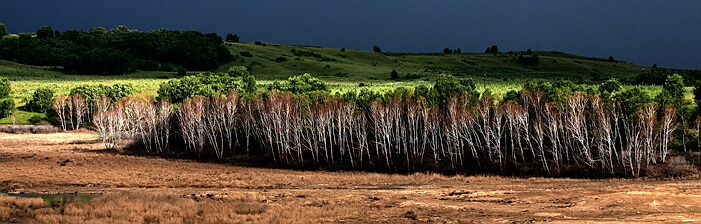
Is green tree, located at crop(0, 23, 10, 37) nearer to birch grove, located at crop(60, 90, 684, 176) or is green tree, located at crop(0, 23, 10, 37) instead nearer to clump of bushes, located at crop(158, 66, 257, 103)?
clump of bushes, located at crop(158, 66, 257, 103)

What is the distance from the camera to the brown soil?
113 ft

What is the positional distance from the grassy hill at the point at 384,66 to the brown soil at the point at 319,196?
79.2 m

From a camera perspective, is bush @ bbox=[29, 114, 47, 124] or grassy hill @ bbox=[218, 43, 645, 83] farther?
grassy hill @ bbox=[218, 43, 645, 83]

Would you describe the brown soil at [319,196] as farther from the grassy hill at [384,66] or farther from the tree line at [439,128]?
the grassy hill at [384,66]

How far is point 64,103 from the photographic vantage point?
306 ft

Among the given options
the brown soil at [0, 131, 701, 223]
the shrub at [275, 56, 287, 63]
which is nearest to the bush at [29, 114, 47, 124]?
the brown soil at [0, 131, 701, 223]

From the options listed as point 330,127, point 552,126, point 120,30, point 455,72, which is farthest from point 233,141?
point 120,30

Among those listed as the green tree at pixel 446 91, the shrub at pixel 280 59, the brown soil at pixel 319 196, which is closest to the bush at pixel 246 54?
the shrub at pixel 280 59

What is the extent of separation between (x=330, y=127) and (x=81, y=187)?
26.3m

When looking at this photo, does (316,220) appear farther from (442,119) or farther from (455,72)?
(455,72)

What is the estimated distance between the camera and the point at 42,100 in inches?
3826

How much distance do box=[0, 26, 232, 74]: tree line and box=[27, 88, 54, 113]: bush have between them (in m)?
50.6

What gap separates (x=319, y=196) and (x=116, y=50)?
425ft

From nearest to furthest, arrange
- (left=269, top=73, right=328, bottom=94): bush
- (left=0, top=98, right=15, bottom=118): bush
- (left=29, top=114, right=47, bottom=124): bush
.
A: (left=269, top=73, right=328, bottom=94): bush, (left=0, top=98, right=15, bottom=118): bush, (left=29, top=114, right=47, bottom=124): bush
